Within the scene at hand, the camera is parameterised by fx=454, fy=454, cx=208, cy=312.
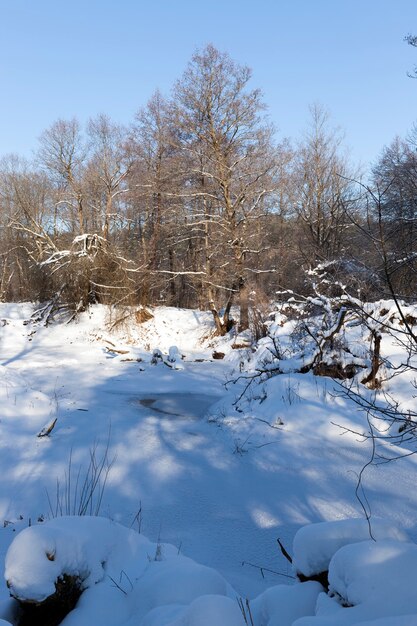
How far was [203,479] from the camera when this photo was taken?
5.80 metres

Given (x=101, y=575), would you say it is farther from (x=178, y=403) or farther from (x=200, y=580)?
(x=178, y=403)

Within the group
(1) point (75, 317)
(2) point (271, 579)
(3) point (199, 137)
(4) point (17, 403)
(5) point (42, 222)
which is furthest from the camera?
(5) point (42, 222)

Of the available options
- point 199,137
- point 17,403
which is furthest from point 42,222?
point 17,403

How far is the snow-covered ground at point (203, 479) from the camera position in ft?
8.27

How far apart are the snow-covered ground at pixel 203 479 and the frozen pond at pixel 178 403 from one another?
40 millimetres

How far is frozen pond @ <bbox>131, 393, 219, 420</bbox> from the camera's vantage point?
9.02 m

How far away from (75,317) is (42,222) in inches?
478

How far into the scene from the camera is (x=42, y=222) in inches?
1178

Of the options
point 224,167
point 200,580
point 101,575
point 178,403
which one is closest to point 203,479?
point 101,575

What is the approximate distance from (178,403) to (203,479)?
424 cm

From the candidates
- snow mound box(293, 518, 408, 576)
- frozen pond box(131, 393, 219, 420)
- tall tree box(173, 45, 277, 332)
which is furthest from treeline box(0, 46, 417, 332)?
snow mound box(293, 518, 408, 576)

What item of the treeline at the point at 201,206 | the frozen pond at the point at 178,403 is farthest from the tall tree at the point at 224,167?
the frozen pond at the point at 178,403

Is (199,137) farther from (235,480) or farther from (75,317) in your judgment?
(235,480)

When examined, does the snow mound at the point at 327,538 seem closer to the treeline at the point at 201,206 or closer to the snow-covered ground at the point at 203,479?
the snow-covered ground at the point at 203,479
